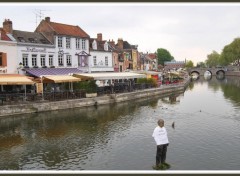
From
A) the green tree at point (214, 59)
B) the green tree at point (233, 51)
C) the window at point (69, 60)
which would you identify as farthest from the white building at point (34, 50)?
the green tree at point (214, 59)

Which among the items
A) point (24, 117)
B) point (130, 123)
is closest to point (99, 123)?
point (130, 123)

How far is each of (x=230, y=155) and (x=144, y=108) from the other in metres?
18.8

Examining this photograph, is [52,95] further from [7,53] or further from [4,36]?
[4,36]

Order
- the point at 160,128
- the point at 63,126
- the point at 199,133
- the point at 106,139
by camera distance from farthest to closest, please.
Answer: the point at 63,126 → the point at 199,133 → the point at 106,139 → the point at 160,128

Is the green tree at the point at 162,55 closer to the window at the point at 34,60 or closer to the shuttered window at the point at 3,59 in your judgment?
the window at the point at 34,60

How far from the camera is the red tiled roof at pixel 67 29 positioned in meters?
44.0

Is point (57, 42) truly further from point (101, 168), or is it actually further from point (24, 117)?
point (101, 168)

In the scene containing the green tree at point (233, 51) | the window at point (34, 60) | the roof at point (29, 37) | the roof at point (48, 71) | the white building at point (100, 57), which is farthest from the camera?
the green tree at point (233, 51)

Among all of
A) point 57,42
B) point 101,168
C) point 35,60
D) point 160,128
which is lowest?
point 101,168

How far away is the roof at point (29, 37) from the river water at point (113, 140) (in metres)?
13.1

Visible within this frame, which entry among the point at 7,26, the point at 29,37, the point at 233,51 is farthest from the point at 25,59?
the point at 233,51

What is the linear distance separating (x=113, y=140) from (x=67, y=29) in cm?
3042

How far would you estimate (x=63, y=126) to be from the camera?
24281mm

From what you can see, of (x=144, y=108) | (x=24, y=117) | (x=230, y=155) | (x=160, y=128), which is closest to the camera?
(x=160, y=128)
